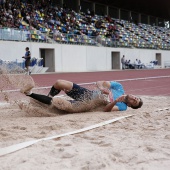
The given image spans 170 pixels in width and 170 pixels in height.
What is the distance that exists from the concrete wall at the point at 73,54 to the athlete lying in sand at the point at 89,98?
16.4 m

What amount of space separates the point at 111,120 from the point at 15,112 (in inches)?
81.1

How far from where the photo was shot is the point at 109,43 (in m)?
33.0

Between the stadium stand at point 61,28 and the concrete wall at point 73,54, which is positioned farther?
the stadium stand at point 61,28

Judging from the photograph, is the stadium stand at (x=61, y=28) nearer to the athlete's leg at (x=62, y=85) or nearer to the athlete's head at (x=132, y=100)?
the athlete's leg at (x=62, y=85)

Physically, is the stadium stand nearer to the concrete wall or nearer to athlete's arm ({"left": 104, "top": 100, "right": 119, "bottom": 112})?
the concrete wall

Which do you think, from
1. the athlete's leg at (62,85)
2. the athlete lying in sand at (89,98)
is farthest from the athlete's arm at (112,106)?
the athlete's leg at (62,85)

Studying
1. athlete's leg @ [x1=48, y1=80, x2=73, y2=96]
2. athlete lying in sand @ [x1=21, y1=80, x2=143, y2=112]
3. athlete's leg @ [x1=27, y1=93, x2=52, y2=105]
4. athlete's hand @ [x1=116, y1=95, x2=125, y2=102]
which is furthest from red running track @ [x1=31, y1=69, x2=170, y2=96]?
athlete's leg @ [x1=27, y1=93, x2=52, y2=105]

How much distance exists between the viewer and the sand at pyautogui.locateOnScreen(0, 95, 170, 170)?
295cm

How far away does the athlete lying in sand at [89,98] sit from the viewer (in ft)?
18.1

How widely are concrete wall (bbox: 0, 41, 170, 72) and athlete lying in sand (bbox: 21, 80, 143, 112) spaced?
1638 cm

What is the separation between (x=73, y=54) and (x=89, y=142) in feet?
81.7

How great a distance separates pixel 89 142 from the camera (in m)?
3.70

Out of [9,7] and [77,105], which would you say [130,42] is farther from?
[77,105]

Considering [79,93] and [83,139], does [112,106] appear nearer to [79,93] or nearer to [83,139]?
[79,93]
